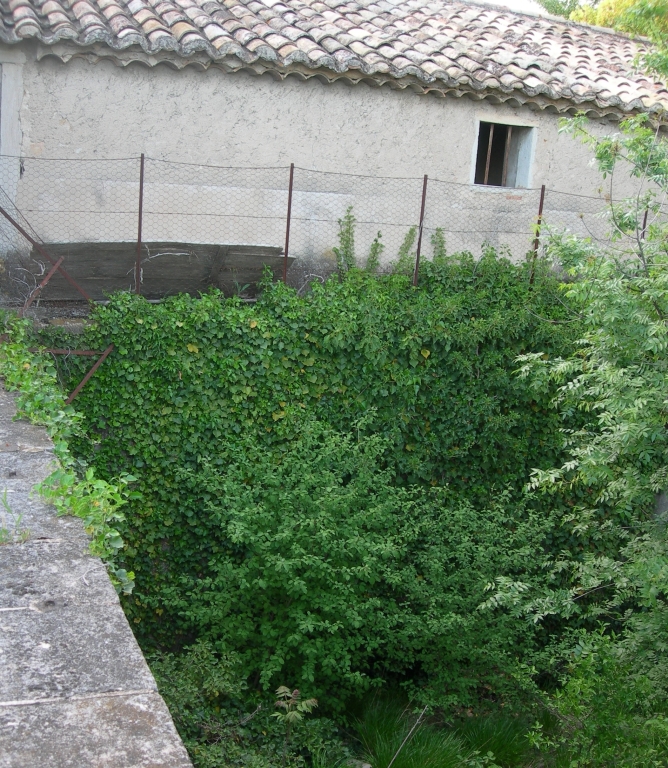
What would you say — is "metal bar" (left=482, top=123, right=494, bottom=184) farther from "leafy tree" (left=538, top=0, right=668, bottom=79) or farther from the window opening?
"leafy tree" (left=538, top=0, right=668, bottom=79)

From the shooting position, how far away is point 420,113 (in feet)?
32.5

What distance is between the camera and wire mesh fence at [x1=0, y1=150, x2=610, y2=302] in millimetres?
8445

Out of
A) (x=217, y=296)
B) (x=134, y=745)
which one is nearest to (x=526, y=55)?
(x=217, y=296)

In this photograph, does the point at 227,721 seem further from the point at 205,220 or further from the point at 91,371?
the point at 205,220

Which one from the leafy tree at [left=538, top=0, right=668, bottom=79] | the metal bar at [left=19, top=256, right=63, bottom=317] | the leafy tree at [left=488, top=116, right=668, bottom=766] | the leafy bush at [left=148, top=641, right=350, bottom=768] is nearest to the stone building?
the leafy tree at [left=538, top=0, right=668, bottom=79]

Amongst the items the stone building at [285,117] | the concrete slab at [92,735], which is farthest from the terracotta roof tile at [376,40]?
the concrete slab at [92,735]

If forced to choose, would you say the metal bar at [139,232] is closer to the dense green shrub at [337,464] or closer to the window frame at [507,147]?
the dense green shrub at [337,464]

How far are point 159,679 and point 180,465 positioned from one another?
8.20ft

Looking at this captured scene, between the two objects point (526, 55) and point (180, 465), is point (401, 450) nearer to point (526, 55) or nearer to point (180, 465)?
point (180, 465)

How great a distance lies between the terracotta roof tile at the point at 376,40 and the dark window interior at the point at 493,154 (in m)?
0.65

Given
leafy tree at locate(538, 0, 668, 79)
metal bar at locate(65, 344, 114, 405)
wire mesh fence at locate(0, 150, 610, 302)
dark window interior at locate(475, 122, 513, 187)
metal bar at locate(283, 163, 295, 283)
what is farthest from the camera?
dark window interior at locate(475, 122, 513, 187)

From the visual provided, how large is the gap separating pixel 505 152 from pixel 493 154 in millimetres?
423

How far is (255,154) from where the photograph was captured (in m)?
9.41

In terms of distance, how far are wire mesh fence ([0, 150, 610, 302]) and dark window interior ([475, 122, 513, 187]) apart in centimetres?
49
